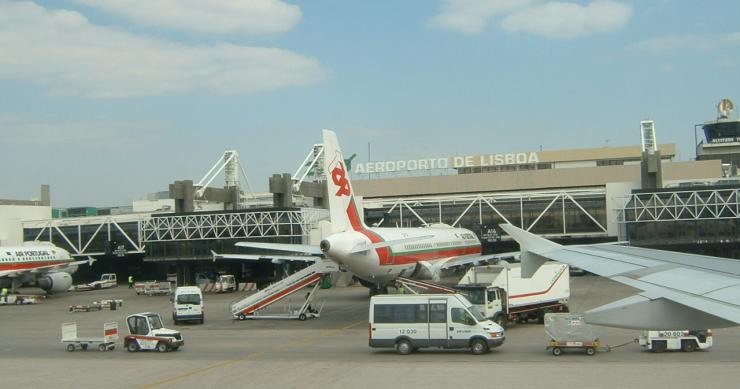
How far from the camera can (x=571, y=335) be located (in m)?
23.6

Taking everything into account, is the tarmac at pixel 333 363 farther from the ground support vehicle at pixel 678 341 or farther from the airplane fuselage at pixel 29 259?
the airplane fuselage at pixel 29 259

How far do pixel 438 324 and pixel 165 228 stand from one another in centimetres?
4684

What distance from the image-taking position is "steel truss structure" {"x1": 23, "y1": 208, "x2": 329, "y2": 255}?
63.1 metres

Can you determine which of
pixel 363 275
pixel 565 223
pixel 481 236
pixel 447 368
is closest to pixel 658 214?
pixel 565 223

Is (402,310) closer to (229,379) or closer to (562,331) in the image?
(562,331)

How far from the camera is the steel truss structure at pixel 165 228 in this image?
207 ft

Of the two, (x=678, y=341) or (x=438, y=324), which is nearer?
(x=678, y=341)

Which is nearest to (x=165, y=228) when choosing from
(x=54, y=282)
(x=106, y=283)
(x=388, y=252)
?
(x=54, y=282)

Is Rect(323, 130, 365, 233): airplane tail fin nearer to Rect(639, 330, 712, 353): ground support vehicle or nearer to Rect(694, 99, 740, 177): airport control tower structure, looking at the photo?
Rect(639, 330, 712, 353): ground support vehicle

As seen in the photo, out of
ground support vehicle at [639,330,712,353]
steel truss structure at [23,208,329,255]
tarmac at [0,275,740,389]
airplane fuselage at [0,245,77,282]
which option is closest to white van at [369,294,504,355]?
tarmac at [0,275,740,389]

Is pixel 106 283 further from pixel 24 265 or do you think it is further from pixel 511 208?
pixel 511 208

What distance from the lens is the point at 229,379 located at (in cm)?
2070

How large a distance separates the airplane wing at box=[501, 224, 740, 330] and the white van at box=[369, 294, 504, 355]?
12.6 m

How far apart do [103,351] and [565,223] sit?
5016cm
